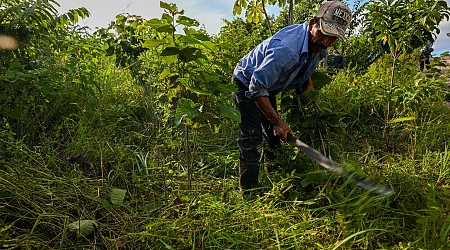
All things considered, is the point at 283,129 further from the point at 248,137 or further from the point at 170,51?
the point at 170,51

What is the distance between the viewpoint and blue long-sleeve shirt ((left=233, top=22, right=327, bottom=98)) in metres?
2.23

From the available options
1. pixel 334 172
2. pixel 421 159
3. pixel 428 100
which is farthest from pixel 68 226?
pixel 428 100

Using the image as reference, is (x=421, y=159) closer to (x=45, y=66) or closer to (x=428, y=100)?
(x=428, y=100)

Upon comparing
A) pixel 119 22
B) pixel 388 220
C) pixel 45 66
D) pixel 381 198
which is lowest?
pixel 388 220

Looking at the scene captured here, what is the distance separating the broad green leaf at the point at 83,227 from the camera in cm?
202

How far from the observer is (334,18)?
2.22 meters

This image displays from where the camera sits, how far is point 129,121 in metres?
3.62

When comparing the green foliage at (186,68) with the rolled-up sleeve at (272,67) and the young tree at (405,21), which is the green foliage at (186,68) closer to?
the rolled-up sleeve at (272,67)

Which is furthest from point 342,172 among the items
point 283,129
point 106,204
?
point 106,204

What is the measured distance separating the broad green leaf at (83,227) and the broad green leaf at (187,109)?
70 centimetres

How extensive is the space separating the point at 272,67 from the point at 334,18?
43 cm

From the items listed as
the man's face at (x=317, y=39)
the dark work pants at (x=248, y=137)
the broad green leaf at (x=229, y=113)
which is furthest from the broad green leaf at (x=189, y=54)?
the man's face at (x=317, y=39)

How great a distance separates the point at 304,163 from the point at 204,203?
81 cm

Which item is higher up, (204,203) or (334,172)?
(334,172)
